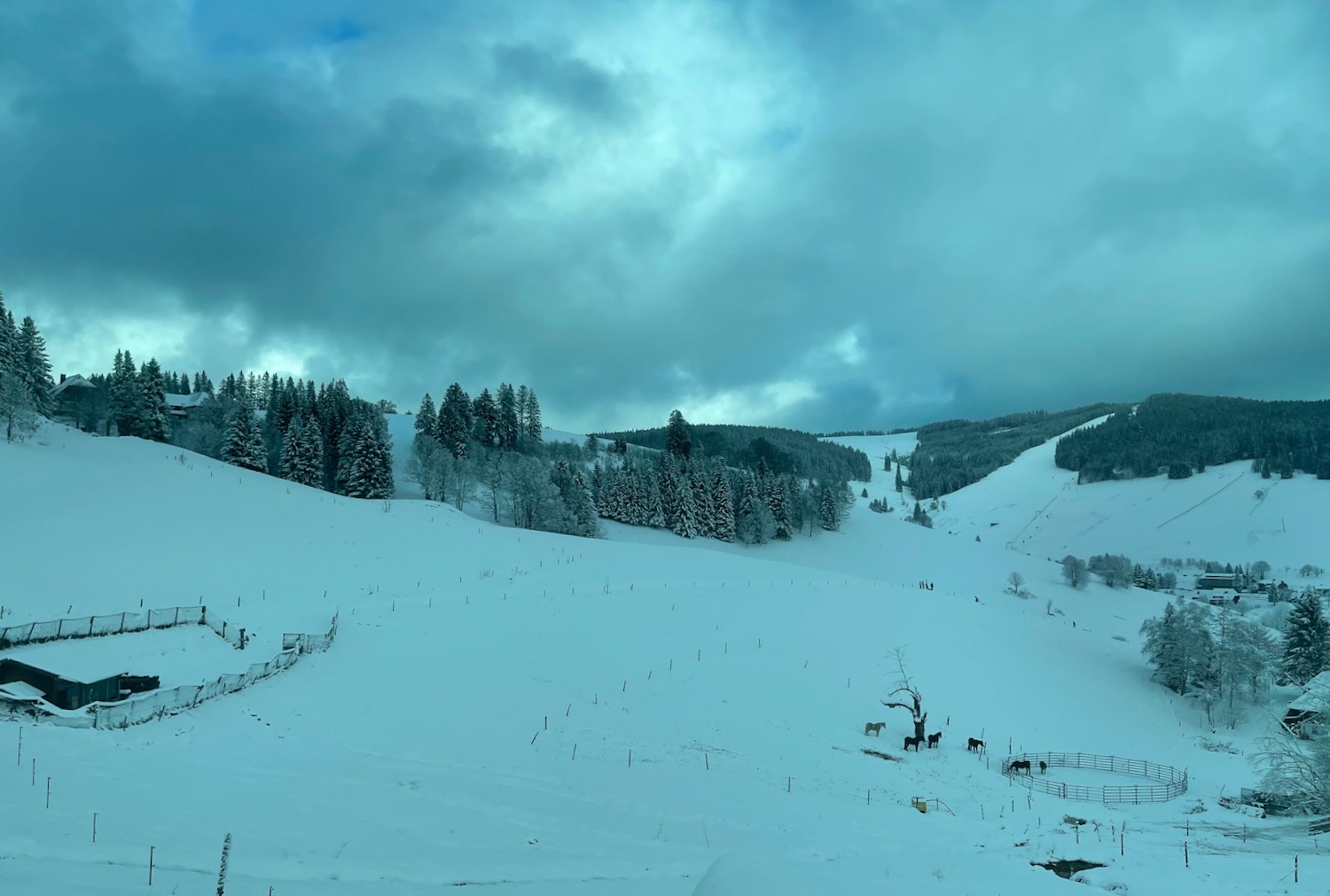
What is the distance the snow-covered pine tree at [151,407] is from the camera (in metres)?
76.7

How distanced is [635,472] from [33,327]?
69.0 m

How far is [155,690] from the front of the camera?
68.9 ft

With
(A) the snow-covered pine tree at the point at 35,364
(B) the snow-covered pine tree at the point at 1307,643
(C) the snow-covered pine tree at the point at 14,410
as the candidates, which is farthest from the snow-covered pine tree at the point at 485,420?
(B) the snow-covered pine tree at the point at 1307,643

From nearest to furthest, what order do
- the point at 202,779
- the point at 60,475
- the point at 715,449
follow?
the point at 202,779
the point at 60,475
the point at 715,449

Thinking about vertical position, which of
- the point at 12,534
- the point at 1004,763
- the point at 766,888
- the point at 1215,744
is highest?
the point at 12,534

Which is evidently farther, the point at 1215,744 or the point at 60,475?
the point at 60,475

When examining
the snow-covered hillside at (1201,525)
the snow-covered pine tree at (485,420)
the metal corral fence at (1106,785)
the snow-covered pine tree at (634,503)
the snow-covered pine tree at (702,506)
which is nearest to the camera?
the metal corral fence at (1106,785)

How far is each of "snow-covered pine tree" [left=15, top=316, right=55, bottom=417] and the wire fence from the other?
170 ft

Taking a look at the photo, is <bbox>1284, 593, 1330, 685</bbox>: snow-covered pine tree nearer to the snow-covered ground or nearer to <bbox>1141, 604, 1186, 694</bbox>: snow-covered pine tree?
<bbox>1141, 604, 1186, 694</bbox>: snow-covered pine tree

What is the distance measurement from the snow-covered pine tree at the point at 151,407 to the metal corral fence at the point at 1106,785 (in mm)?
87204

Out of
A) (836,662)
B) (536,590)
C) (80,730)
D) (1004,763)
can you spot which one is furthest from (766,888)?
(536,590)

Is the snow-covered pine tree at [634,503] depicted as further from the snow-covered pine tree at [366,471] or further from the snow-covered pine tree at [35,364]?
the snow-covered pine tree at [35,364]

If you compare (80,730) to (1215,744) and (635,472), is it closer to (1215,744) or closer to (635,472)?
(1215,744)

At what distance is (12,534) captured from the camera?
3712 centimetres
